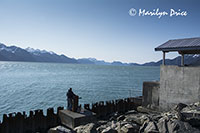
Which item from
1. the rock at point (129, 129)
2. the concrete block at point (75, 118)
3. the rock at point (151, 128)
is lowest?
the concrete block at point (75, 118)

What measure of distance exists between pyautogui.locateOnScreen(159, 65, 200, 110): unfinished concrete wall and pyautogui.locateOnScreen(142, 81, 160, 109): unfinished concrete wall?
40.0 inches

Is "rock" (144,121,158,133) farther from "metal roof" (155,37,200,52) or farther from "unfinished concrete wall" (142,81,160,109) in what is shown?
"unfinished concrete wall" (142,81,160,109)

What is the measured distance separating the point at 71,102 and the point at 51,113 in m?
2.12

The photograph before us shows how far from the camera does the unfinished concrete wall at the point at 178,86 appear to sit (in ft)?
35.8

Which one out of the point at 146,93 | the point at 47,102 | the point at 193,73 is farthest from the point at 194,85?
the point at 47,102

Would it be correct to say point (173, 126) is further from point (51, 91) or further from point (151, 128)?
point (51, 91)

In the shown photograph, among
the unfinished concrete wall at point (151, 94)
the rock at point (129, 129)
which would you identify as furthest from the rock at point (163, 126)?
the unfinished concrete wall at point (151, 94)

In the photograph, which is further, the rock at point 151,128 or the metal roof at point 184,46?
the metal roof at point 184,46

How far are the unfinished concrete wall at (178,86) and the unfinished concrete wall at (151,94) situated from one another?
1017 mm

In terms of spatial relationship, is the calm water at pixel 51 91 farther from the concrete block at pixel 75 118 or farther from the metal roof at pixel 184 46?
the metal roof at pixel 184 46

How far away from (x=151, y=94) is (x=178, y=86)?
3121mm

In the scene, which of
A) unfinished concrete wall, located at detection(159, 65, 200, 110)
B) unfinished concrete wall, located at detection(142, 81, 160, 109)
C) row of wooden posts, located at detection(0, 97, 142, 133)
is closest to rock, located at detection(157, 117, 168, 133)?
unfinished concrete wall, located at detection(159, 65, 200, 110)

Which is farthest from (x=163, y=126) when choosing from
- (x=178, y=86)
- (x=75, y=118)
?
(x=178, y=86)

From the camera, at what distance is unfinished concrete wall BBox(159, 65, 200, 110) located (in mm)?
10898
